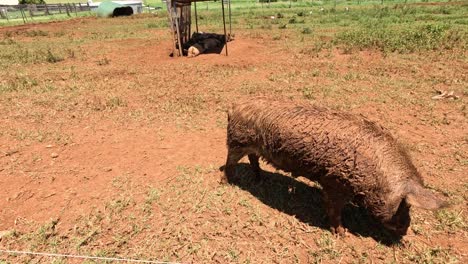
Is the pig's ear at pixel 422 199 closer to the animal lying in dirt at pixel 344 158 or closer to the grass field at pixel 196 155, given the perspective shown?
the animal lying in dirt at pixel 344 158

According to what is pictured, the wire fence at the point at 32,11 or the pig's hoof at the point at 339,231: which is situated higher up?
the wire fence at the point at 32,11

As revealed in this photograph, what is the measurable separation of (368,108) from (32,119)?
8917 millimetres

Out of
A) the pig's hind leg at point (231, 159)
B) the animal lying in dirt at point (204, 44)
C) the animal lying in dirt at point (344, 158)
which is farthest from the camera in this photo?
the animal lying in dirt at point (204, 44)

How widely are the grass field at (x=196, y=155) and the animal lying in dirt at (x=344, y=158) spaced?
2.43ft

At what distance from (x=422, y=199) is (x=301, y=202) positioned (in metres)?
1.88

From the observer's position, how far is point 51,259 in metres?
4.03

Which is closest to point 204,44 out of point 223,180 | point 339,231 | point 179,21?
point 179,21

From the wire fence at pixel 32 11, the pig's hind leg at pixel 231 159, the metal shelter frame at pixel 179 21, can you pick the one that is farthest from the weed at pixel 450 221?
the wire fence at pixel 32 11

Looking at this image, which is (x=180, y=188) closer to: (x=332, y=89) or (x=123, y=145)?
(x=123, y=145)

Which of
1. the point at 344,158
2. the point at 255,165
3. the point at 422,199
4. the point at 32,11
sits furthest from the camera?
the point at 32,11

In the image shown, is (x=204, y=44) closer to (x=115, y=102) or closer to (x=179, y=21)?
(x=179, y=21)

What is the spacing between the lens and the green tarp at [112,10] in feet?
120

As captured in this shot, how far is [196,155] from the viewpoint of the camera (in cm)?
629

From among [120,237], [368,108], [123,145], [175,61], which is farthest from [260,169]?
[175,61]
